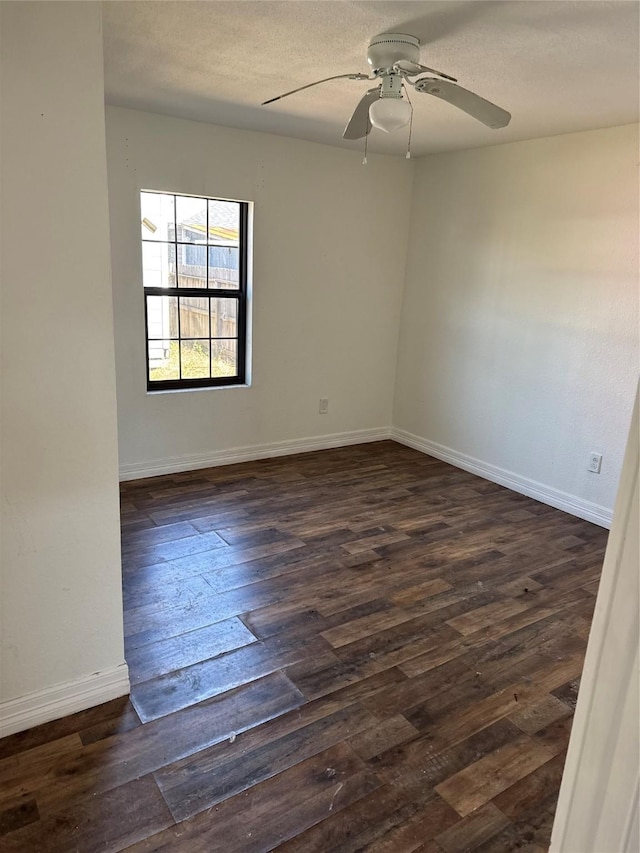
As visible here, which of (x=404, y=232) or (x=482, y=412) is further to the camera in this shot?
(x=404, y=232)

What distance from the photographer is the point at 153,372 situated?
413cm

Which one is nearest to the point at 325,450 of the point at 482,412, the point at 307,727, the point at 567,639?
the point at 482,412

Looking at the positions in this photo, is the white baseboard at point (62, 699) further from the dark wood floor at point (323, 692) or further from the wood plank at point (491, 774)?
the wood plank at point (491, 774)

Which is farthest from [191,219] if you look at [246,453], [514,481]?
[514,481]

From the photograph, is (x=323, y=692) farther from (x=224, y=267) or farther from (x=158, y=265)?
(x=224, y=267)

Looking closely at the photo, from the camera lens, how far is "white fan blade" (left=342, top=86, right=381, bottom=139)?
228 centimetres

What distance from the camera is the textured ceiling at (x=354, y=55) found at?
6.46 feet

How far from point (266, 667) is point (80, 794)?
0.77m

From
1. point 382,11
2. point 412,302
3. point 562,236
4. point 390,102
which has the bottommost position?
point 412,302

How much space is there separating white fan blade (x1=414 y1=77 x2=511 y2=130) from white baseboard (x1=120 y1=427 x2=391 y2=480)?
2.93m

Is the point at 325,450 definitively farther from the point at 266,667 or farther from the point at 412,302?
the point at 266,667

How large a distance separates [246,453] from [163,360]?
986mm

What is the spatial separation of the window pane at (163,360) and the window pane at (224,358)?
0.29 metres

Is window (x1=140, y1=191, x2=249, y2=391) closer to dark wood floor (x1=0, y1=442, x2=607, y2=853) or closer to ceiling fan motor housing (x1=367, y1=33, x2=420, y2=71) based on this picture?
dark wood floor (x1=0, y1=442, x2=607, y2=853)
